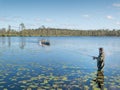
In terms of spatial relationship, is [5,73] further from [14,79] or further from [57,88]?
[57,88]

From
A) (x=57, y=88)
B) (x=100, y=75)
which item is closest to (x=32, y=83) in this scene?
(x=57, y=88)

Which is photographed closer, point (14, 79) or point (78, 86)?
point (78, 86)

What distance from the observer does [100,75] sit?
26.7 metres

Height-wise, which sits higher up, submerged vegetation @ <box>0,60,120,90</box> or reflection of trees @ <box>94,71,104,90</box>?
submerged vegetation @ <box>0,60,120,90</box>

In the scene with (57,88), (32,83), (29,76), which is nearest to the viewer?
(57,88)

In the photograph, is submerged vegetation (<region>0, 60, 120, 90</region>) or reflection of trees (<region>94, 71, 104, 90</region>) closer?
submerged vegetation (<region>0, 60, 120, 90</region>)

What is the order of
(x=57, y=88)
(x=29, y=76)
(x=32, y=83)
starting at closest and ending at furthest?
(x=57, y=88) → (x=32, y=83) → (x=29, y=76)

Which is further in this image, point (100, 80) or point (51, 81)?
point (100, 80)

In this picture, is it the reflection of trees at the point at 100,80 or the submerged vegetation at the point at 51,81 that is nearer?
the submerged vegetation at the point at 51,81

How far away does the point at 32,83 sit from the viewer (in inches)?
863

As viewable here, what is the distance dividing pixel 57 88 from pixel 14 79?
5580 millimetres

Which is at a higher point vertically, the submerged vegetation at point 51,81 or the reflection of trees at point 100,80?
the submerged vegetation at point 51,81

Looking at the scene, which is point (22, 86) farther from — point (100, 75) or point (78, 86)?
point (100, 75)

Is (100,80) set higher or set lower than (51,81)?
lower
